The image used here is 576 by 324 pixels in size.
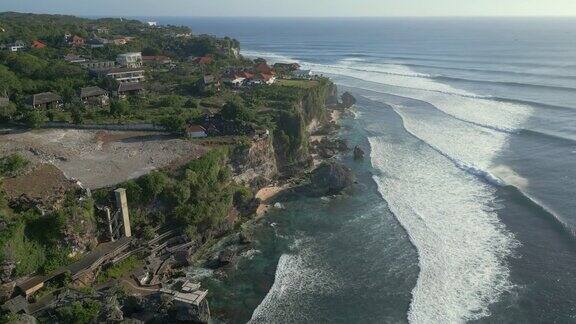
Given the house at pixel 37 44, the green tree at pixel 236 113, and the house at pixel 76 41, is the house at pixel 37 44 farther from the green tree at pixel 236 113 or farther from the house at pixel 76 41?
the green tree at pixel 236 113

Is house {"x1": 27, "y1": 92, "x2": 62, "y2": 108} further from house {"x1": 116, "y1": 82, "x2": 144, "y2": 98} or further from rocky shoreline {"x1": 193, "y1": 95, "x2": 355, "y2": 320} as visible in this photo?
rocky shoreline {"x1": 193, "y1": 95, "x2": 355, "y2": 320}

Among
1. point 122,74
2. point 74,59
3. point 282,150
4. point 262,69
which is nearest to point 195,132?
point 282,150

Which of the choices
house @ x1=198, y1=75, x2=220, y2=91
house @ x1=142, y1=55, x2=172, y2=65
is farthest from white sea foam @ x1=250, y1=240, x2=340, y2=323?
house @ x1=142, y1=55, x2=172, y2=65

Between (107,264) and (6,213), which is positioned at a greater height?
(6,213)

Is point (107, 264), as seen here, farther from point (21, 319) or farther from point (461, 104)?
point (461, 104)

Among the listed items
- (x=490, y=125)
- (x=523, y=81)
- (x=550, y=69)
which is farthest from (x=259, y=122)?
(x=550, y=69)

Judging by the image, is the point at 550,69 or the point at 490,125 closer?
the point at 490,125
